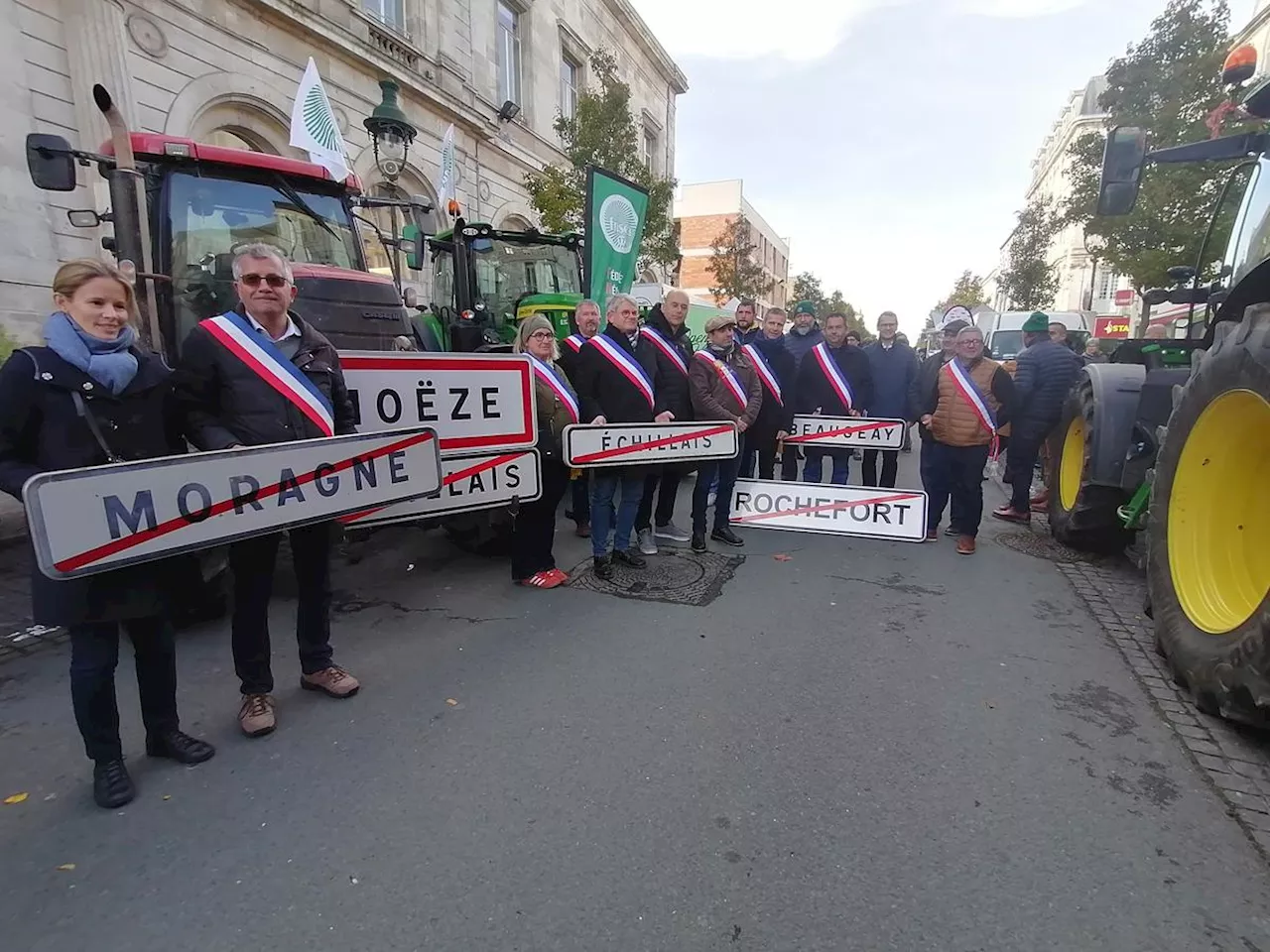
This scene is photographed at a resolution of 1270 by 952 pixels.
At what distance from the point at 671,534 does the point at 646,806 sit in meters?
3.60

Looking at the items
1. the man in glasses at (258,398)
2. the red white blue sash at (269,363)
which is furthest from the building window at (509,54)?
the red white blue sash at (269,363)

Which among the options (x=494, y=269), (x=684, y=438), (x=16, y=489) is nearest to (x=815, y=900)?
(x=16, y=489)

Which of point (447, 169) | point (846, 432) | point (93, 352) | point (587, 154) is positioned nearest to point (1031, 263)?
point (587, 154)

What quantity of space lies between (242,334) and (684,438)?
2883mm

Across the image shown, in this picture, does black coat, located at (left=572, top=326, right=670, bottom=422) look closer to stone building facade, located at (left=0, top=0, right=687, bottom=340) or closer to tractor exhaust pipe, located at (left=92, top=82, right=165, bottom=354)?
tractor exhaust pipe, located at (left=92, top=82, right=165, bottom=354)

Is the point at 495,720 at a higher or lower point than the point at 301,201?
lower

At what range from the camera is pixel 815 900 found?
2039mm

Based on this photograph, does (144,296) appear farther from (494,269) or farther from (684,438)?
(494,269)

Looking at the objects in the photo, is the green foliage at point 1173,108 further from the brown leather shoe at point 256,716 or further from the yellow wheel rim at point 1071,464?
the brown leather shoe at point 256,716

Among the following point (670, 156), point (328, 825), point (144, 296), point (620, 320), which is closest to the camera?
point (328, 825)

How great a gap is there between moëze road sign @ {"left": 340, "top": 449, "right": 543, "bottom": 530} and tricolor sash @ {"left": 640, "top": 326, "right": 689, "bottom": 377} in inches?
57.8

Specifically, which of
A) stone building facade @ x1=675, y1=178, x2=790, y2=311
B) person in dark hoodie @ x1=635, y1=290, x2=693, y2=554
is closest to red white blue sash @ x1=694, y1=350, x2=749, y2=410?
person in dark hoodie @ x1=635, y1=290, x2=693, y2=554

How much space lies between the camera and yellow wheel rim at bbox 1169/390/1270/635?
3117 mm

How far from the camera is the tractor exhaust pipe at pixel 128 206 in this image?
138 inches
